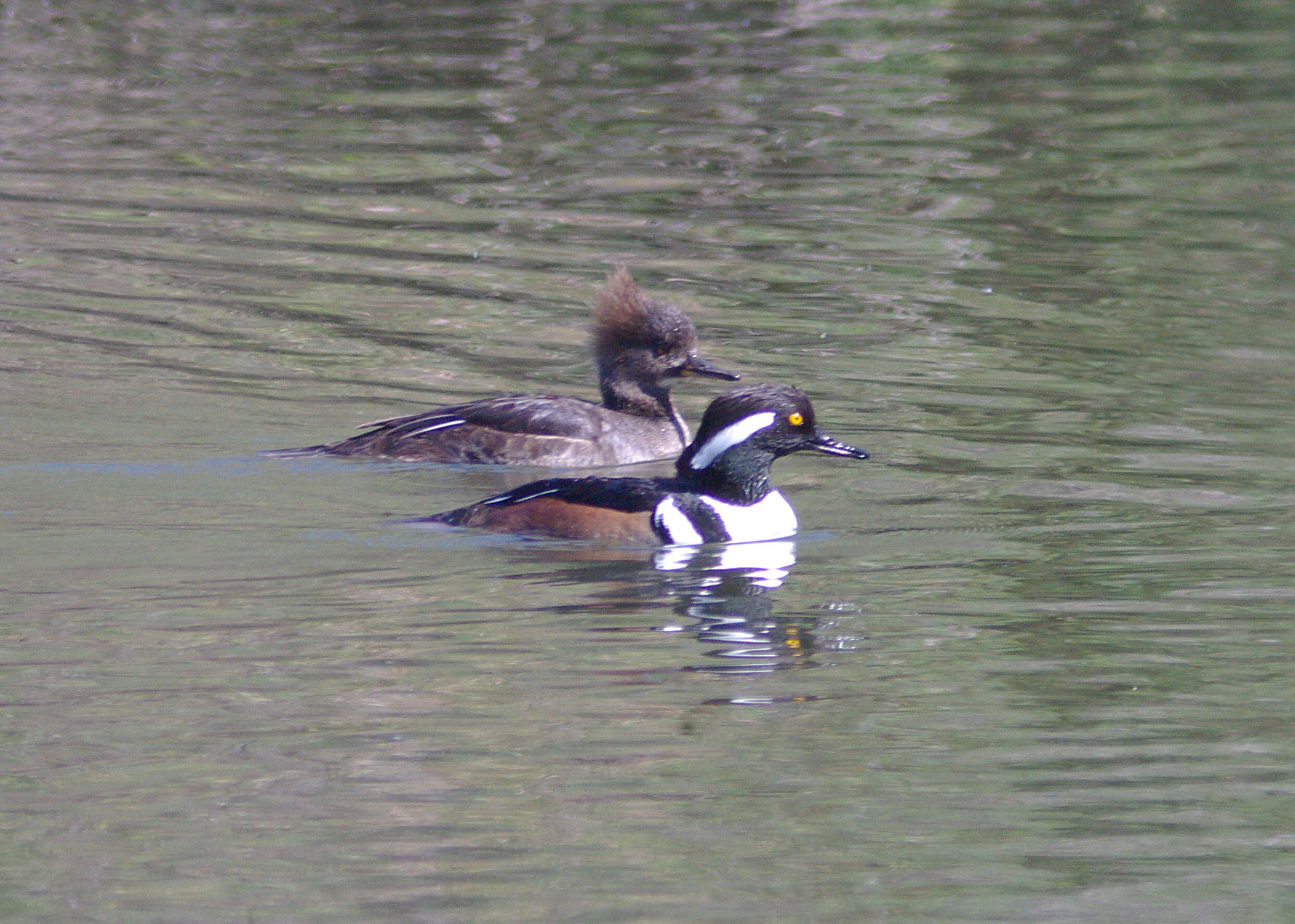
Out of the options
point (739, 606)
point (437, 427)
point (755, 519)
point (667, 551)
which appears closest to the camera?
point (739, 606)

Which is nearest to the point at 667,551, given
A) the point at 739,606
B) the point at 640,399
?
the point at 739,606

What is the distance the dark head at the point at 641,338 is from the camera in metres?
11.2

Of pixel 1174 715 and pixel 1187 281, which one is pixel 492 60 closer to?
pixel 1187 281

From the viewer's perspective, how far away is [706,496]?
9.18 meters

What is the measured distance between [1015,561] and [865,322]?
16.3 feet

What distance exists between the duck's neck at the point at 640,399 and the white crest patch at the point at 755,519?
2.19 metres

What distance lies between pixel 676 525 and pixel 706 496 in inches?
9.0

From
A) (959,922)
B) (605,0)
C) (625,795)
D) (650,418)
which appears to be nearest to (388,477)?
(650,418)

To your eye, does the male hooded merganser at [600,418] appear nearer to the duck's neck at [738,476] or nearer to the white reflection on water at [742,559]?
the duck's neck at [738,476]

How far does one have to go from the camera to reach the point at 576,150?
63.2 feet

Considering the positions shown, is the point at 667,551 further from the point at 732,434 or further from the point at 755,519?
the point at 732,434

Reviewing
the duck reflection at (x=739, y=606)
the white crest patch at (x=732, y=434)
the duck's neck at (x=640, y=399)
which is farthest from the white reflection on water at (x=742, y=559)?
the duck's neck at (x=640, y=399)

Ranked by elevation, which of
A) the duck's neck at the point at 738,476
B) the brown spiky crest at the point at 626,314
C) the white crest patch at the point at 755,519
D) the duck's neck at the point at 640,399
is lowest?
the duck's neck at the point at 640,399

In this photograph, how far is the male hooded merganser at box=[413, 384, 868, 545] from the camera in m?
9.05
